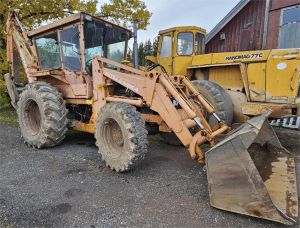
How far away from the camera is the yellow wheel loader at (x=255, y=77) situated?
525 cm

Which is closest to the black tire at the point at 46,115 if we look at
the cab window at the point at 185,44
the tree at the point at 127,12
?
the cab window at the point at 185,44

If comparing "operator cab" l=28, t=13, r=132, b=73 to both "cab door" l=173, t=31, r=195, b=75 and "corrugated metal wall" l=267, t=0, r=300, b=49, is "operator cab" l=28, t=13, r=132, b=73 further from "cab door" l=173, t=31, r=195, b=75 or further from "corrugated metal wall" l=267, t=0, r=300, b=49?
"corrugated metal wall" l=267, t=0, r=300, b=49

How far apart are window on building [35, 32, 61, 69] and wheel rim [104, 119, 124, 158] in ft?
6.93

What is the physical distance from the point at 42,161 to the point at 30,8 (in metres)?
8.11

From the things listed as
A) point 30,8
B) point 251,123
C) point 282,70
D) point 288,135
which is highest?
point 30,8

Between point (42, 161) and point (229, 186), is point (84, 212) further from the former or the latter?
point (42, 161)

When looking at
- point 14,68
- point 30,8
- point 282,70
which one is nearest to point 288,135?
point 282,70

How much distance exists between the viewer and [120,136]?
4.45m

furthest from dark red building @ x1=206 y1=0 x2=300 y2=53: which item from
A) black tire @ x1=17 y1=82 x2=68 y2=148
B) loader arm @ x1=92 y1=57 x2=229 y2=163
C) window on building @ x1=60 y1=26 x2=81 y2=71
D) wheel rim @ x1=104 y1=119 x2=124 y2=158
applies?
black tire @ x1=17 y1=82 x2=68 y2=148

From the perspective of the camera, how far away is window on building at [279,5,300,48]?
362 inches

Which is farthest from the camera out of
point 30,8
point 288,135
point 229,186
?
point 30,8

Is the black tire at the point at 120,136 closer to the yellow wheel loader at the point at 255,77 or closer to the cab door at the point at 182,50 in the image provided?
the yellow wheel loader at the point at 255,77

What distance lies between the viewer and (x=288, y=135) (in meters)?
7.00

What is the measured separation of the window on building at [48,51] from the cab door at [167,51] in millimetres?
3245
